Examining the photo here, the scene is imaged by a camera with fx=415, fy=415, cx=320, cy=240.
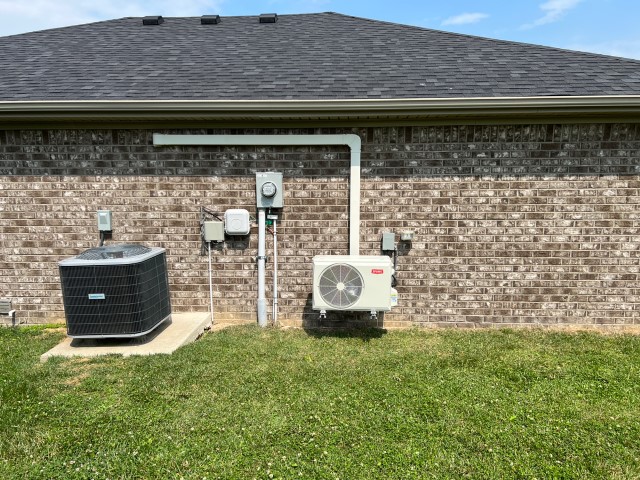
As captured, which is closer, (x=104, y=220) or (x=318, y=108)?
(x=318, y=108)

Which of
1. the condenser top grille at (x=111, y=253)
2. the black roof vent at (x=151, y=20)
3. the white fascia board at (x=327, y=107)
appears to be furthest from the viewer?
the black roof vent at (x=151, y=20)

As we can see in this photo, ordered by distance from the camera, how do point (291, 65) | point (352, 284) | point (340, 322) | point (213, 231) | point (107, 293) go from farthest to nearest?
point (291, 65) < point (340, 322) < point (213, 231) < point (352, 284) < point (107, 293)

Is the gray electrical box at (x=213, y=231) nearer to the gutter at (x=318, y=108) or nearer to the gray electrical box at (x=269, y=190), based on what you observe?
the gray electrical box at (x=269, y=190)

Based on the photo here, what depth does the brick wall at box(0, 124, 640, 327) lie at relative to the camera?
4.90 meters

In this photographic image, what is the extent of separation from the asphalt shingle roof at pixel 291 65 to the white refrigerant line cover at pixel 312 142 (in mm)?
448

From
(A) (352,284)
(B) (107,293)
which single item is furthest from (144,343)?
(A) (352,284)

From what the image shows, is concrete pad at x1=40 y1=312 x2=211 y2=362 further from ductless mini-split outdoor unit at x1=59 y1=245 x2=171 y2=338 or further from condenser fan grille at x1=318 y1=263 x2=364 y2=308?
condenser fan grille at x1=318 y1=263 x2=364 y2=308

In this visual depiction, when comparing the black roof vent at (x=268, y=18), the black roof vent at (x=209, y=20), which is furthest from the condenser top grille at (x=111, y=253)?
the black roof vent at (x=268, y=18)

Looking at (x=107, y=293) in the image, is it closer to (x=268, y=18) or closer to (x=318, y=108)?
(x=318, y=108)

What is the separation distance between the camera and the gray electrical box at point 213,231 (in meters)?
5.03

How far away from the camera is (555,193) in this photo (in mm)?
4922

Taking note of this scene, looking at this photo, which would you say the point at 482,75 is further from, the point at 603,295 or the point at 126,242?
the point at 126,242

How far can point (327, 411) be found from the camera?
122 inches

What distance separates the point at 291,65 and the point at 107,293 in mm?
3835
